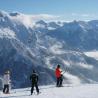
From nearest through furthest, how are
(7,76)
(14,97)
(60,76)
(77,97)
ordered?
(77,97), (14,97), (7,76), (60,76)

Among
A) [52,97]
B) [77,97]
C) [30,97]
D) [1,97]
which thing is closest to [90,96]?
[77,97]

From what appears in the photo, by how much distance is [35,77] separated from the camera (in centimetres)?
3719

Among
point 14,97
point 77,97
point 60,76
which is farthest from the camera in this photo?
point 60,76

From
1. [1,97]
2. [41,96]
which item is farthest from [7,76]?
[41,96]

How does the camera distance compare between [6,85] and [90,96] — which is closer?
[90,96]

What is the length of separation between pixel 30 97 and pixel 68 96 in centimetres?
407

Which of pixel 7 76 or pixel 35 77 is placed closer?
pixel 35 77

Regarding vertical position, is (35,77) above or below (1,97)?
above

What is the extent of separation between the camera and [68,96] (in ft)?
115

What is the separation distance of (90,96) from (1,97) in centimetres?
1016

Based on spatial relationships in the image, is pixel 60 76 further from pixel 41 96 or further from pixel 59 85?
pixel 41 96

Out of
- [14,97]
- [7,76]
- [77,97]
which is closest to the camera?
[77,97]

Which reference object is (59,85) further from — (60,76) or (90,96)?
(90,96)

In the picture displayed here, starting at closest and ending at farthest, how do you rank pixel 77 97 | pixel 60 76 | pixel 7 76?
pixel 77 97
pixel 7 76
pixel 60 76
